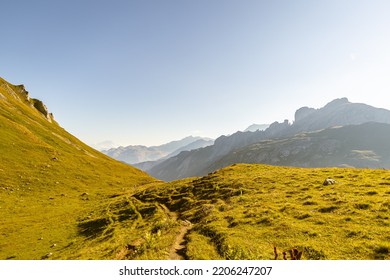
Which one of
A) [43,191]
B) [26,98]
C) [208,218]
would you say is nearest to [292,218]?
[208,218]

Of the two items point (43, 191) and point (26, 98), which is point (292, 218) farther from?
point (26, 98)

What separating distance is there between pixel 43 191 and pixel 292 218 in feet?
204

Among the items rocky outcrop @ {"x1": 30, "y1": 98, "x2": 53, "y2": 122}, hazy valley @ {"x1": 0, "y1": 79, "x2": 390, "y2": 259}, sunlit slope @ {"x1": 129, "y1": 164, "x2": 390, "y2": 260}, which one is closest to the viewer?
sunlit slope @ {"x1": 129, "y1": 164, "x2": 390, "y2": 260}

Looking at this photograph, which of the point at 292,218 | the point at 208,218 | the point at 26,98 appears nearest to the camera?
the point at 292,218

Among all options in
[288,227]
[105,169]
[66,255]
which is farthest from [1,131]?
[288,227]

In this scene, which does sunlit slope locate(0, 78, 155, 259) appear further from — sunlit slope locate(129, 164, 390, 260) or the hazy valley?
sunlit slope locate(129, 164, 390, 260)

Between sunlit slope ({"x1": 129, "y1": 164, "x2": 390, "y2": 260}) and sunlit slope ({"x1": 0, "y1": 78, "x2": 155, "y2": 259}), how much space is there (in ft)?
53.5

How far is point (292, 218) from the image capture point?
25.7 metres

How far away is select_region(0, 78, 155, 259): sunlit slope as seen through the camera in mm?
34969

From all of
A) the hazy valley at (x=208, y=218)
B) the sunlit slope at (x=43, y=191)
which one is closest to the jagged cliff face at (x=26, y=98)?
the sunlit slope at (x=43, y=191)

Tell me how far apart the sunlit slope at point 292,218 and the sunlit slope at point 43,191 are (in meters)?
16.3

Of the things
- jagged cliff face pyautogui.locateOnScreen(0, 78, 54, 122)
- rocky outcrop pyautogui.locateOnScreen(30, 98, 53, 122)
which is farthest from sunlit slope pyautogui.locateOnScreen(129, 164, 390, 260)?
jagged cliff face pyautogui.locateOnScreen(0, 78, 54, 122)

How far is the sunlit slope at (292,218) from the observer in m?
18.8
